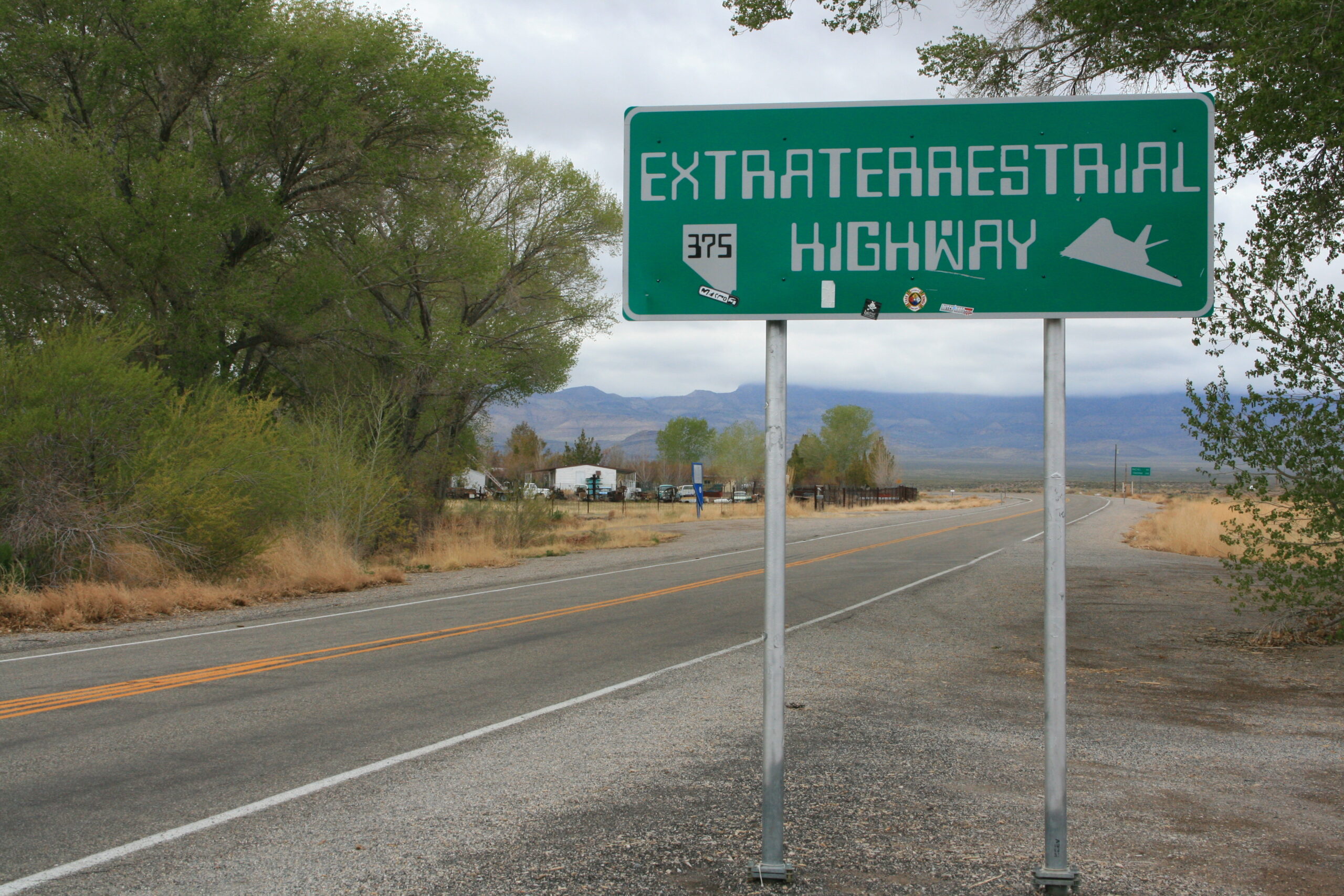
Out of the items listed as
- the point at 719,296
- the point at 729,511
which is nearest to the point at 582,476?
the point at 729,511

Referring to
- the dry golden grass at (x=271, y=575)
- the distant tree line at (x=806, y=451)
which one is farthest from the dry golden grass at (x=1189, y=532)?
the distant tree line at (x=806, y=451)

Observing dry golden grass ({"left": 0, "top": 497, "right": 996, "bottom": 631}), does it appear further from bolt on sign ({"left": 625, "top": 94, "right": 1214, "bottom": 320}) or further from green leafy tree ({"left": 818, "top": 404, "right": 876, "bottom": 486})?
green leafy tree ({"left": 818, "top": 404, "right": 876, "bottom": 486})

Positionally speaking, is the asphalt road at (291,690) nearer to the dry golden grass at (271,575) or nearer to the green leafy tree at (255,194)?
the dry golden grass at (271,575)

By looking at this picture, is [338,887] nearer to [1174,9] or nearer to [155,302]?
[1174,9]

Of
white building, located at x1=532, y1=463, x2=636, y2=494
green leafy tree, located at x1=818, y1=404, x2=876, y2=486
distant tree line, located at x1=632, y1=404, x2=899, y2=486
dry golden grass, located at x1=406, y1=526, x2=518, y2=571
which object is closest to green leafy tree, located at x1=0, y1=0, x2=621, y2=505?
dry golden grass, located at x1=406, y1=526, x2=518, y2=571

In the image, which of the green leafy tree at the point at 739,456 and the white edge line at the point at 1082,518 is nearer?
the white edge line at the point at 1082,518

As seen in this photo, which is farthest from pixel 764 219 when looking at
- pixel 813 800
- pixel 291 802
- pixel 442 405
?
pixel 442 405

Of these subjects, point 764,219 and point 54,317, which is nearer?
point 764,219

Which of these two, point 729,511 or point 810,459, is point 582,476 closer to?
point 810,459

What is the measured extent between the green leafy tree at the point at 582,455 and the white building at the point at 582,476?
3.92 metres

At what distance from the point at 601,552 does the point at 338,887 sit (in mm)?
24418

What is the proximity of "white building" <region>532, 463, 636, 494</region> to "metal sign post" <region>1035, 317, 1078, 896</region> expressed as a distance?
4165 inches

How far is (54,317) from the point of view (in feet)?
63.3

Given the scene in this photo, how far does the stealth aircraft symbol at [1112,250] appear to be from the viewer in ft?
12.9
